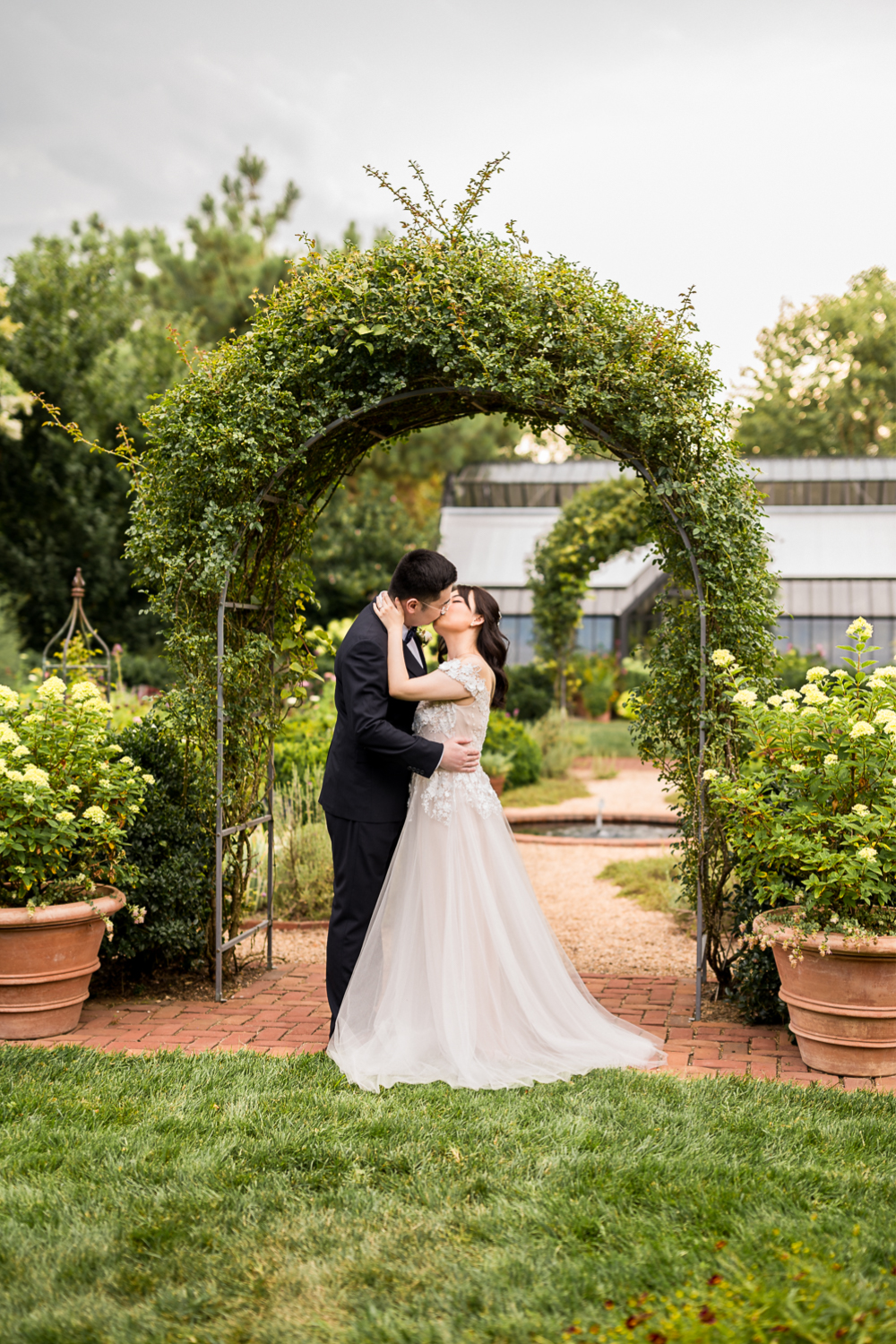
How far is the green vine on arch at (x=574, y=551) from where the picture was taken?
1439 centimetres

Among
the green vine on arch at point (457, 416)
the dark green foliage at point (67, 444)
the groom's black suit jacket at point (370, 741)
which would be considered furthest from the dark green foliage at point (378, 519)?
the groom's black suit jacket at point (370, 741)

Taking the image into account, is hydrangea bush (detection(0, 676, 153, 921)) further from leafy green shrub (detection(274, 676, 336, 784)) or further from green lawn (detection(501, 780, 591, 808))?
green lawn (detection(501, 780, 591, 808))

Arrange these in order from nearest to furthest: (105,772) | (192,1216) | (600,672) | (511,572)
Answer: (192,1216), (105,772), (600,672), (511,572)

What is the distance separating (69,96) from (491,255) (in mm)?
11798

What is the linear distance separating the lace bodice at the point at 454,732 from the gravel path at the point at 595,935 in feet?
6.39

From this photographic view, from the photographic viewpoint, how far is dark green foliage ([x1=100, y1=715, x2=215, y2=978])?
4812 millimetres

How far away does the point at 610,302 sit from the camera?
14.6ft

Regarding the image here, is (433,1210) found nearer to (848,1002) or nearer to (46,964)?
(848,1002)

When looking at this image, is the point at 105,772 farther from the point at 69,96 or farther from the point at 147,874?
the point at 69,96

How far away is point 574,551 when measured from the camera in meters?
14.8

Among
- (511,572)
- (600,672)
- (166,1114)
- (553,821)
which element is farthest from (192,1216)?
(511,572)

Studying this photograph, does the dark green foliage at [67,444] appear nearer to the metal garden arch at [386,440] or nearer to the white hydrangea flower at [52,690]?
the metal garden arch at [386,440]

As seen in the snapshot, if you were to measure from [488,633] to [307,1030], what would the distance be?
1.96 meters

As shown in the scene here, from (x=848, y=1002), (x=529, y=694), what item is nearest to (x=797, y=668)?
(x=529, y=694)
